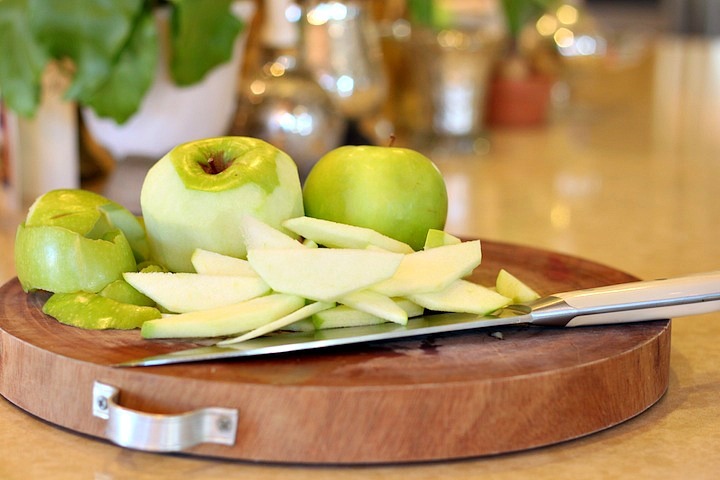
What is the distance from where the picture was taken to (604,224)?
5.14 ft

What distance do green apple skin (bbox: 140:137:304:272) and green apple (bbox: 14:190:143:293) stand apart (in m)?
0.03

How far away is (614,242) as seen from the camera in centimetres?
146

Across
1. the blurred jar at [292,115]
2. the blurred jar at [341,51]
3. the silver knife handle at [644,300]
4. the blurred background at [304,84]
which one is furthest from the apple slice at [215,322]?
the blurred jar at [341,51]

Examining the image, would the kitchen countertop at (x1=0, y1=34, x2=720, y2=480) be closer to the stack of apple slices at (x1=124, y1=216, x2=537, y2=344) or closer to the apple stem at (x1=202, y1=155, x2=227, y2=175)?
the stack of apple slices at (x1=124, y1=216, x2=537, y2=344)

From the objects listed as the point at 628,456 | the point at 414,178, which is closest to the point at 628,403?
the point at 628,456

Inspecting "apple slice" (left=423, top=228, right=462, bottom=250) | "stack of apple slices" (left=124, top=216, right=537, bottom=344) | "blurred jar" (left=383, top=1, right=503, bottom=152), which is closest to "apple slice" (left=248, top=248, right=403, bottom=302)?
"stack of apple slices" (left=124, top=216, right=537, bottom=344)

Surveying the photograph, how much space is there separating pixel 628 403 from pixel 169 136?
101 cm

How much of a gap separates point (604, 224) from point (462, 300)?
0.81 m

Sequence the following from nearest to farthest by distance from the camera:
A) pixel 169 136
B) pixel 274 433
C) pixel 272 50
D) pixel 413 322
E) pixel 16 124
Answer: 1. pixel 274 433
2. pixel 413 322
3. pixel 16 124
4. pixel 169 136
5. pixel 272 50

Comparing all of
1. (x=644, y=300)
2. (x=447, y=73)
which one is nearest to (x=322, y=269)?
(x=644, y=300)

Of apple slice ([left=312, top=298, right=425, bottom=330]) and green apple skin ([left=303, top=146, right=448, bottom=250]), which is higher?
green apple skin ([left=303, top=146, right=448, bottom=250])

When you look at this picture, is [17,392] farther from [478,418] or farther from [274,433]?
[478,418]

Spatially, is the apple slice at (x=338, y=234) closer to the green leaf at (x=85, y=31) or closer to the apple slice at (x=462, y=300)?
the apple slice at (x=462, y=300)

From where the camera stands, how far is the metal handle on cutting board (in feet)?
2.18
